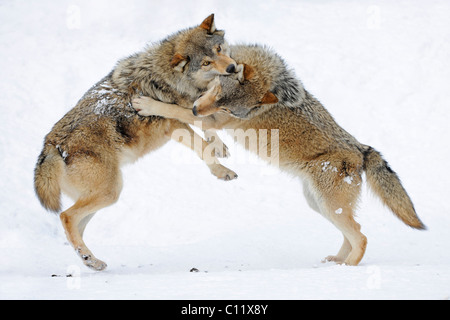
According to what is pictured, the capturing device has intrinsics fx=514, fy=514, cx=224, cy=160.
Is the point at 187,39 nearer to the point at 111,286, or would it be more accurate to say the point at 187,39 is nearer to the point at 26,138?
the point at 111,286

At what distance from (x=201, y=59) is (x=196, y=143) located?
904mm

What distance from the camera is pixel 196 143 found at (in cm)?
561

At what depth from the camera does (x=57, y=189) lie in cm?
511

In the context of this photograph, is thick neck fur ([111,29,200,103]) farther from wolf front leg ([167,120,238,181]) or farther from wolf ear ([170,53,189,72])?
wolf front leg ([167,120,238,181])

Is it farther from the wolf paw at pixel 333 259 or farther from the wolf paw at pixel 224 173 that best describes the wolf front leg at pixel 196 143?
the wolf paw at pixel 333 259

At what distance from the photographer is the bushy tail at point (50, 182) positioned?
16.6 feet

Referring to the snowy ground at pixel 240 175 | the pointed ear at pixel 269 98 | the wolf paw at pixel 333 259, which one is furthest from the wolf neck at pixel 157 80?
the wolf paw at pixel 333 259

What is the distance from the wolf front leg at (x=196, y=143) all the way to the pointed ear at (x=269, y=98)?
0.79m

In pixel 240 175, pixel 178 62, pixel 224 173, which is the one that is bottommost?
pixel 224 173

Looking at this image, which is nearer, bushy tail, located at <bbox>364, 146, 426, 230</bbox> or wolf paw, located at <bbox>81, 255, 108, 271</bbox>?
wolf paw, located at <bbox>81, 255, 108, 271</bbox>

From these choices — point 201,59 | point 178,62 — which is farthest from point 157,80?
point 201,59

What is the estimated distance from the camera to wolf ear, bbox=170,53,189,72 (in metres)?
5.45

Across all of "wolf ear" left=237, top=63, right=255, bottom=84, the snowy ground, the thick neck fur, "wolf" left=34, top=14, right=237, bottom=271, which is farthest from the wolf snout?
the snowy ground

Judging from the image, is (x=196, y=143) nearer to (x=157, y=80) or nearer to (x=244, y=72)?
(x=157, y=80)
